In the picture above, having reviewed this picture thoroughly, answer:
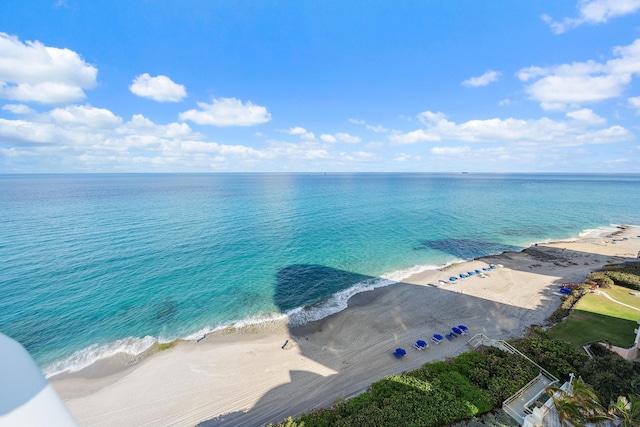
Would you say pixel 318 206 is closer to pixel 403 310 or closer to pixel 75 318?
pixel 403 310

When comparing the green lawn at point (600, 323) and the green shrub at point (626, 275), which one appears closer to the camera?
the green lawn at point (600, 323)

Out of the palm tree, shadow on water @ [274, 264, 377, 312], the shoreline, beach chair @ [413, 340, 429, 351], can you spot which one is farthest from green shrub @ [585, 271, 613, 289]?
the palm tree

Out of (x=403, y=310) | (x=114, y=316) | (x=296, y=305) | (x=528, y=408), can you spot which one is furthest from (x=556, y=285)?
(x=114, y=316)

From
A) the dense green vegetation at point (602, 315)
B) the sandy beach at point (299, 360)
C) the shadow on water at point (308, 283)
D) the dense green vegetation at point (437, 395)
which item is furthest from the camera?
the shadow on water at point (308, 283)

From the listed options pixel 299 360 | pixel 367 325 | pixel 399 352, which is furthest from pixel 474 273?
pixel 299 360

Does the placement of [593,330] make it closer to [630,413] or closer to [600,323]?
[600,323]

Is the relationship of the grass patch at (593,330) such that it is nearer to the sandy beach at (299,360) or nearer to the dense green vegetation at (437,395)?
the sandy beach at (299,360)

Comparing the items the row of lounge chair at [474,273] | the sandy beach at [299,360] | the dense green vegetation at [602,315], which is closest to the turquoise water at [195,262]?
the sandy beach at [299,360]

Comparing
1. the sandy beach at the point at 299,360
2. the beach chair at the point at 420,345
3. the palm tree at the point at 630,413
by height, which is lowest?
the sandy beach at the point at 299,360
